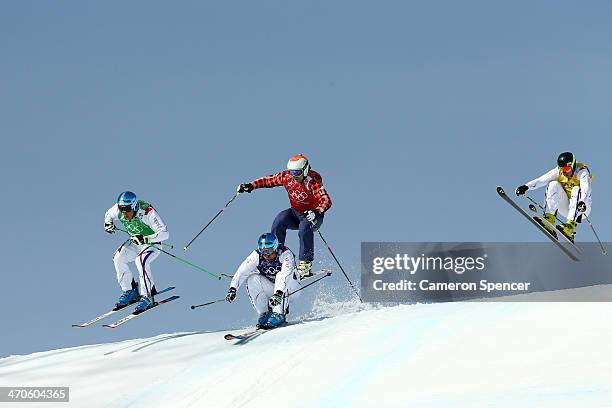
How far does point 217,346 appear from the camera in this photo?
57.4 feet

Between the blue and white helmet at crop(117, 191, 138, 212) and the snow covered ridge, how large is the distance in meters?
2.12

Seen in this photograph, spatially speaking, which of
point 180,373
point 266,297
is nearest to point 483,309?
point 266,297

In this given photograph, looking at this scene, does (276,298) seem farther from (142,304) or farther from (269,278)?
(142,304)

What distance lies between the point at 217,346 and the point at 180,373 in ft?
4.06

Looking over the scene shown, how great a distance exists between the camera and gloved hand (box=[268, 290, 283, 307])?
17281 mm

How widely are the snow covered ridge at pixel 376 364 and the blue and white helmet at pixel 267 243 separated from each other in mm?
1207

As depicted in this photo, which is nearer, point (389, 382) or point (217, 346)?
point (389, 382)

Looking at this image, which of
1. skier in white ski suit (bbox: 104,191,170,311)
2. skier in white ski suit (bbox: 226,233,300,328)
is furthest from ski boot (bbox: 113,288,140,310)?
skier in white ski suit (bbox: 226,233,300,328)

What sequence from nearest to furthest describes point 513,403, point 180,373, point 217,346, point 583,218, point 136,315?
point 513,403 → point 180,373 → point 217,346 → point 136,315 → point 583,218

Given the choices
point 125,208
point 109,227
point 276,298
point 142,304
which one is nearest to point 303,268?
point 276,298

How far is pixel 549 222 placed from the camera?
2030 cm

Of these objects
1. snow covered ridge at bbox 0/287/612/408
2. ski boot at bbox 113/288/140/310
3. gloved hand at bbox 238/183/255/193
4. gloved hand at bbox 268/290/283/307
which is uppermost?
gloved hand at bbox 238/183/255/193

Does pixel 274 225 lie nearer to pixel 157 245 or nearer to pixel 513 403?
pixel 157 245

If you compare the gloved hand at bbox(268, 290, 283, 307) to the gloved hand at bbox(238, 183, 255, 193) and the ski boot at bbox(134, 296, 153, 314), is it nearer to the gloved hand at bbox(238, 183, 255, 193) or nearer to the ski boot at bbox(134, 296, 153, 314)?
the ski boot at bbox(134, 296, 153, 314)
